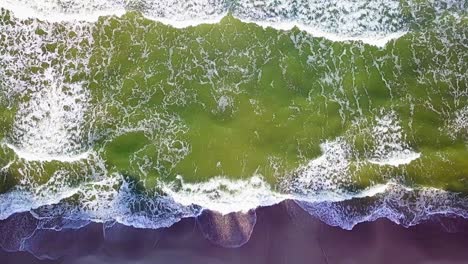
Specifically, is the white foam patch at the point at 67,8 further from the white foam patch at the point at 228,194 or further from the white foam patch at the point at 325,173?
the white foam patch at the point at 325,173

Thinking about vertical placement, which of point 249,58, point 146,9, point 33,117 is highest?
point 146,9

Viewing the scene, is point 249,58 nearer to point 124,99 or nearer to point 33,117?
point 124,99

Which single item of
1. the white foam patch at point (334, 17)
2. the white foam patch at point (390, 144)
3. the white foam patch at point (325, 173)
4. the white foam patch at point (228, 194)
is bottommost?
the white foam patch at point (228, 194)

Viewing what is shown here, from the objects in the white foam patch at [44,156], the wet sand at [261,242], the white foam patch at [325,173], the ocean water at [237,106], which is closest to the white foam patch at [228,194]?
the ocean water at [237,106]

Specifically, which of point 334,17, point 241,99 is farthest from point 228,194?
point 334,17

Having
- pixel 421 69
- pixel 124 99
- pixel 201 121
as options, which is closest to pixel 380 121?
pixel 421 69

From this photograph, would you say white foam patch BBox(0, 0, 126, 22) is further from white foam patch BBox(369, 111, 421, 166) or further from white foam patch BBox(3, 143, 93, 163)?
white foam patch BBox(369, 111, 421, 166)
